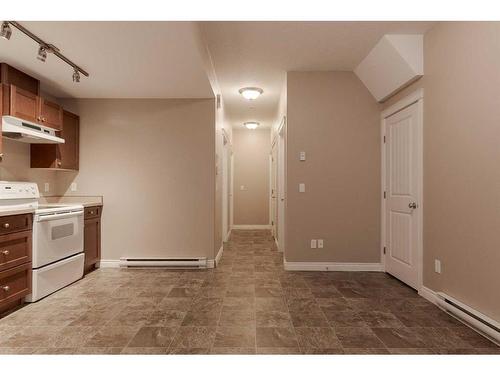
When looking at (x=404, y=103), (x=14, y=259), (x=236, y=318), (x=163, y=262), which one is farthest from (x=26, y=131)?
(x=404, y=103)

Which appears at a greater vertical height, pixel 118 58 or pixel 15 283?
pixel 118 58

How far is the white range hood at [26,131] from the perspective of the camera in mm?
2930

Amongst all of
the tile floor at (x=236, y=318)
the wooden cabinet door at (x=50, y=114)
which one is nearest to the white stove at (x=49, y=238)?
the tile floor at (x=236, y=318)

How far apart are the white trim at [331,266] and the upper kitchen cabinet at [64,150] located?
3.17 meters

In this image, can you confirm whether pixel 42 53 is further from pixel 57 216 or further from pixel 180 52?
pixel 57 216

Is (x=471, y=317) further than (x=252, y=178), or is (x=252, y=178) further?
(x=252, y=178)

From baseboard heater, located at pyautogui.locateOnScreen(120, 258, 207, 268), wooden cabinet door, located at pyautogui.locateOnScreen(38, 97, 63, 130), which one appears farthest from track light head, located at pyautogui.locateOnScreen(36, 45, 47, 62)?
baseboard heater, located at pyautogui.locateOnScreen(120, 258, 207, 268)

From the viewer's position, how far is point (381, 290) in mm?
3299

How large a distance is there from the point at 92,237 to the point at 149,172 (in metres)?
1.13

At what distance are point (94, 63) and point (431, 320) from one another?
12.7 feet

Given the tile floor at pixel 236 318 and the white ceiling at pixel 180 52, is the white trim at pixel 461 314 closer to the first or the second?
the tile floor at pixel 236 318

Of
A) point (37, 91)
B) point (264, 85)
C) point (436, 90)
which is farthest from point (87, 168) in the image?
point (436, 90)

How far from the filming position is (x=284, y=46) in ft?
11.3

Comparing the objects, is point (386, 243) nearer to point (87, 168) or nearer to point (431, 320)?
point (431, 320)
